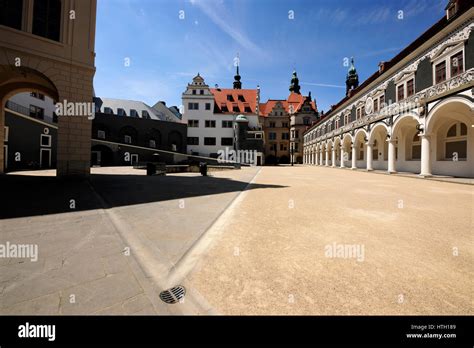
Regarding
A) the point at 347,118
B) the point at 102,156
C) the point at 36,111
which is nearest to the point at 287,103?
the point at 347,118

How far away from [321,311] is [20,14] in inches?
646

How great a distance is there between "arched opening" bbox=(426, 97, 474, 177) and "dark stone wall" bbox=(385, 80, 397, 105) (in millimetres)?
4830

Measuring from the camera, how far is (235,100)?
47312mm

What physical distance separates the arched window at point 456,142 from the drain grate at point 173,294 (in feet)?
80.5

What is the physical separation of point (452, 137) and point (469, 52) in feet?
26.2

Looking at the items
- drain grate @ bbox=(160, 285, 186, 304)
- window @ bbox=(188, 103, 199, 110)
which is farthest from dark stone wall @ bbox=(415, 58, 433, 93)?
window @ bbox=(188, 103, 199, 110)

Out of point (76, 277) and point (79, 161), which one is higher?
point (79, 161)

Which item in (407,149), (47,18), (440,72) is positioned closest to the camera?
(47,18)

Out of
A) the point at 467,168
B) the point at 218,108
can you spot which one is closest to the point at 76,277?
the point at 467,168

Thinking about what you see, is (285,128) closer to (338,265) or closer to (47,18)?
(47,18)

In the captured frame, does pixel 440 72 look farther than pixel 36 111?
No

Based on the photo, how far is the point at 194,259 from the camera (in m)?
3.15

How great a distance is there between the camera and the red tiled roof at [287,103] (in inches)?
2495
